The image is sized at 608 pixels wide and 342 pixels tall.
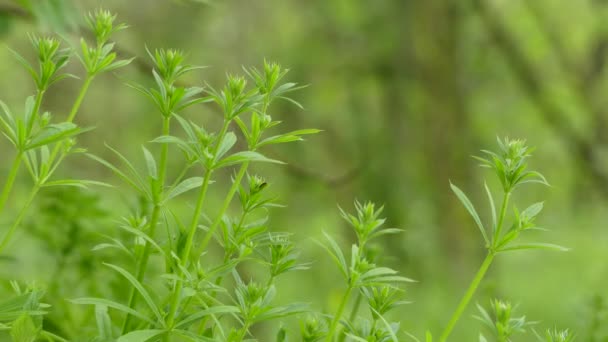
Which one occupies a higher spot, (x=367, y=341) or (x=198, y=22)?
(x=198, y=22)

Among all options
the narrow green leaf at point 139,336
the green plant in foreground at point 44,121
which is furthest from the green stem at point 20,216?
the narrow green leaf at point 139,336

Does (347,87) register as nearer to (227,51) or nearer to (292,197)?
(292,197)

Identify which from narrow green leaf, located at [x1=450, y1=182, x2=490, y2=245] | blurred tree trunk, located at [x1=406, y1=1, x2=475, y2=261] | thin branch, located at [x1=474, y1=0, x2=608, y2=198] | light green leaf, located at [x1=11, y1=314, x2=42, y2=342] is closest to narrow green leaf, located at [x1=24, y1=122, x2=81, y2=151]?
light green leaf, located at [x1=11, y1=314, x2=42, y2=342]

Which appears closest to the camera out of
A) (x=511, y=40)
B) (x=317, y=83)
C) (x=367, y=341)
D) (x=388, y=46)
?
(x=367, y=341)

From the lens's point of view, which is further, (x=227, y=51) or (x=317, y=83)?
(x=227, y=51)

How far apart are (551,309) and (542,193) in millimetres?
A: 1196

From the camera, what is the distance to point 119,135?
555cm

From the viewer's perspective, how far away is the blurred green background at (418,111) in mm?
3881

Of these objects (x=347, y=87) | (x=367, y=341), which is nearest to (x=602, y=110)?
(x=347, y=87)

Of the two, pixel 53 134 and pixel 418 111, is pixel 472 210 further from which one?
pixel 418 111

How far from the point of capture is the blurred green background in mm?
3881

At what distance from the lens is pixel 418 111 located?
4414 mm

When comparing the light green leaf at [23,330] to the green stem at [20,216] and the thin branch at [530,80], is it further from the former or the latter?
the thin branch at [530,80]

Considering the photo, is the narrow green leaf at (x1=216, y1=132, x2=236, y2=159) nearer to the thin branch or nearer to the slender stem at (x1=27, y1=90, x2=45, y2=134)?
the slender stem at (x1=27, y1=90, x2=45, y2=134)
